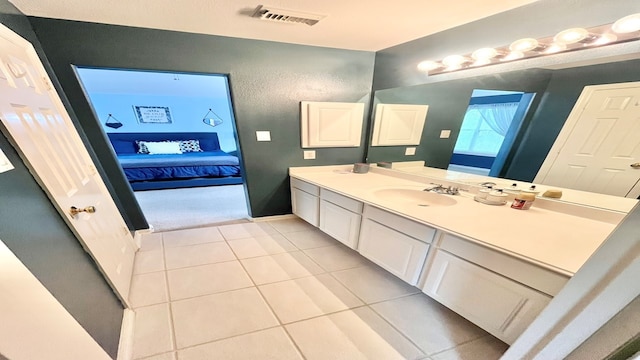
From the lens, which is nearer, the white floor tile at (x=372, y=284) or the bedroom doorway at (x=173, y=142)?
the white floor tile at (x=372, y=284)

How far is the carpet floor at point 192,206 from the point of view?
116 inches

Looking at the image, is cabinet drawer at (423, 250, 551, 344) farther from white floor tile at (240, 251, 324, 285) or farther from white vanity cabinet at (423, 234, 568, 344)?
white floor tile at (240, 251, 324, 285)

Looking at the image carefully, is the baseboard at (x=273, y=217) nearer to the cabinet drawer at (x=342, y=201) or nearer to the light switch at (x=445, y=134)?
the cabinet drawer at (x=342, y=201)

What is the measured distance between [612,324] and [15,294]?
5.22 feet

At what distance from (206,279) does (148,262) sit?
0.69m

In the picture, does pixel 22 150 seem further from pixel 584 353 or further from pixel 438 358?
pixel 438 358

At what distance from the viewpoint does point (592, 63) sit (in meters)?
1.20

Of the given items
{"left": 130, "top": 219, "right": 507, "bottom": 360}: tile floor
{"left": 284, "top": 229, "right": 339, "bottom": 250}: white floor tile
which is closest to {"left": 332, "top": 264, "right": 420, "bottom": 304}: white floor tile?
{"left": 130, "top": 219, "right": 507, "bottom": 360}: tile floor

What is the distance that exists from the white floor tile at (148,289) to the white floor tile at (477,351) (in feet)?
6.44

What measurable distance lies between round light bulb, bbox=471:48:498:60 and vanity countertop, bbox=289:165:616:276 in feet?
3.47

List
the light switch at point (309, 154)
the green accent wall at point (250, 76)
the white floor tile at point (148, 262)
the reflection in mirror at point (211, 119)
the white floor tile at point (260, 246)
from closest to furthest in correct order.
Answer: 1. the green accent wall at point (250, 76)
2. the white floor tile at point (148, 262)
3. the white floor tile at point (260, 246)
4. the light switch at point (309, 154)
5. the reflection in mirror at point (211, 119)

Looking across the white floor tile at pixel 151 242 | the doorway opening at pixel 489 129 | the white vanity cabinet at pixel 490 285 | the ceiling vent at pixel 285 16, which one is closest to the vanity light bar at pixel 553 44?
the doorway opening at pixel 489 129

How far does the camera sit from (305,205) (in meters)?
2.67

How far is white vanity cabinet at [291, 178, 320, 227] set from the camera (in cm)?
246
